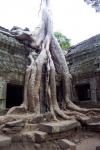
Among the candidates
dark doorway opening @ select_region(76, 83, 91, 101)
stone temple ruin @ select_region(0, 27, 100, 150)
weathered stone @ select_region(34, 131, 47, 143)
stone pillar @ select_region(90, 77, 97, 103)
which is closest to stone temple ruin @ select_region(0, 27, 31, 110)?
stone temple ruin @ select_region(0, 27, 100, 150)

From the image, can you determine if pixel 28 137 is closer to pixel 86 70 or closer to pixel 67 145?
pixel 67 145

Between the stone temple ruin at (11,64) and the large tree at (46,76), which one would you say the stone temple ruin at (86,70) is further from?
the stone temple ruin at (11,64)

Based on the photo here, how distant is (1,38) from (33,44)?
5.34ft

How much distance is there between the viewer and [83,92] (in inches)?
374

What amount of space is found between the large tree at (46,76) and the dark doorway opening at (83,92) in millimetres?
1275

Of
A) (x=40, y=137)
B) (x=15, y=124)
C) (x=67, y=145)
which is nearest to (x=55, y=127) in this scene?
(x=40, y=137)

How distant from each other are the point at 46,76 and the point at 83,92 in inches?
118

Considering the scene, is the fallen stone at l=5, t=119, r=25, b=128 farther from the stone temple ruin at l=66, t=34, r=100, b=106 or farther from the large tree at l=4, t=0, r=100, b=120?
the stone temple ruin at l=66, t=34, r=100, b=106

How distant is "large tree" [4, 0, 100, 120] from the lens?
640 cm

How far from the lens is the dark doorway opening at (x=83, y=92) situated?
361 inches

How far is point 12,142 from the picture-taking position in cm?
442

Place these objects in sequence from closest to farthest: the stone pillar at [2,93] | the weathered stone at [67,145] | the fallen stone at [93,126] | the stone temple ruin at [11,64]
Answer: the weathered stone at [67,145] < the fallen stone at [93,126] < the stone pillar at [2,93] < the stone temple ruin at [11,64]

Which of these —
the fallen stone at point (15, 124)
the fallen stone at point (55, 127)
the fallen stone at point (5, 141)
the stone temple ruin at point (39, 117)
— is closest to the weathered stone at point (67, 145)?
the stone temple ruin at point (39, 117)

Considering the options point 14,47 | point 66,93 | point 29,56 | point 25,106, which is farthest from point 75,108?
point 14,47
